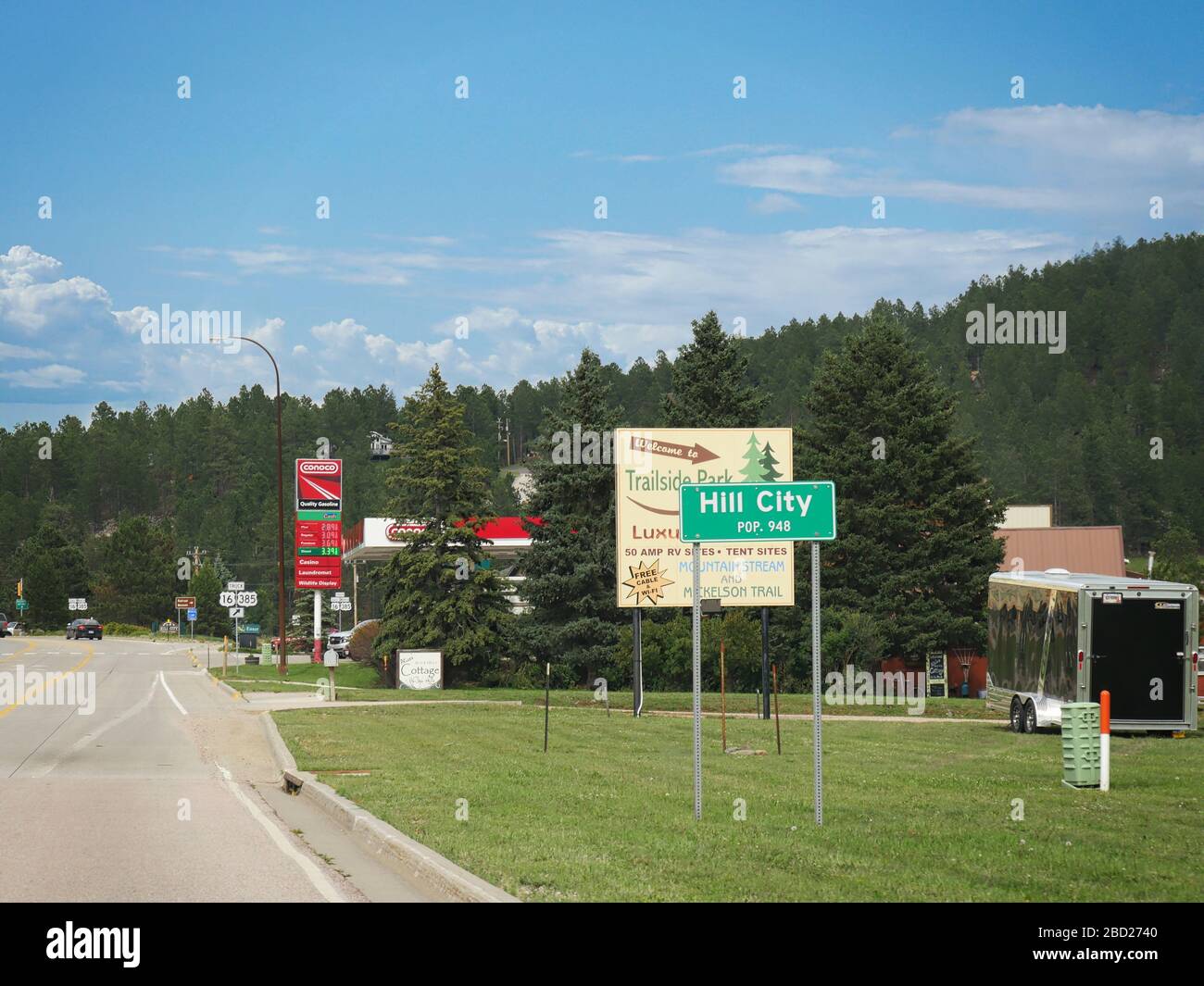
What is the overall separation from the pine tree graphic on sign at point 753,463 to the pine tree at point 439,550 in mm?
17713

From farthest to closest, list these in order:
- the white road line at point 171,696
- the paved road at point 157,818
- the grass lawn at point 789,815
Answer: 1. the white road line at point 171,696
2. the paved road at point 157,818
3. the grass lawn at point 789,815

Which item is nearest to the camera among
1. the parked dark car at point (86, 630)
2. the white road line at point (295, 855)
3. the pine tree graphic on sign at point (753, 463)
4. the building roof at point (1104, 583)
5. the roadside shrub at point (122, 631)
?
the white road line at point (295, 855)

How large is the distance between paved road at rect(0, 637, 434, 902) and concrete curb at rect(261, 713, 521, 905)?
0.18 meters

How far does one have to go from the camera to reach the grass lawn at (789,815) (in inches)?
382

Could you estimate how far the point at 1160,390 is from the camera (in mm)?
142125

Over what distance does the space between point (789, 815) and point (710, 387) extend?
142ft

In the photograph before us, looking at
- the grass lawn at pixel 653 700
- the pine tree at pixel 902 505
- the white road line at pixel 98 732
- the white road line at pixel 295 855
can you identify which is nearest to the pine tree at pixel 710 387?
the pine tree at pixel 902 505

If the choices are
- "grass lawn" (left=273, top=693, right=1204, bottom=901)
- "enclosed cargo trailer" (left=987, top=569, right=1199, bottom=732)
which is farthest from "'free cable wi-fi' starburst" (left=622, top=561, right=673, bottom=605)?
"enclosed cargo trailer" (left=987, top=569, right=1199, bottom=732)

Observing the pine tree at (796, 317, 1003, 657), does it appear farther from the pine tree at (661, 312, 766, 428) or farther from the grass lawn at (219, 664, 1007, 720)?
the grass lawn at (219, 664, 1007, 720)

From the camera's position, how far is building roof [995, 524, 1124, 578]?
60.4 meters

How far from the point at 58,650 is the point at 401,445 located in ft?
109

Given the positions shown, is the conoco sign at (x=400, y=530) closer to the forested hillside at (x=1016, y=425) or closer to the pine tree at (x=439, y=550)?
the pine tree at (x=439, y=550)
